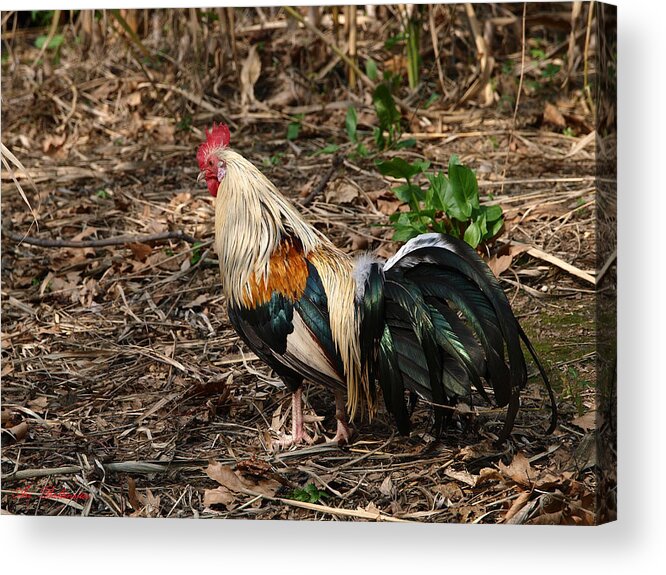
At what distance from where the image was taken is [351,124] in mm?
4383

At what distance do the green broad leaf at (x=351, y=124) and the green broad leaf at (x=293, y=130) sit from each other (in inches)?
9.5

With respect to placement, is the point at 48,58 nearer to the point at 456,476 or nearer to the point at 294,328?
the point at 294,328

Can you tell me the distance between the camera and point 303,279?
11.2 feet

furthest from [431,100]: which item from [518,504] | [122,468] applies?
[122,468]

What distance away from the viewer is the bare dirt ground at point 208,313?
3512mm

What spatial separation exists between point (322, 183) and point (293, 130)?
378mm

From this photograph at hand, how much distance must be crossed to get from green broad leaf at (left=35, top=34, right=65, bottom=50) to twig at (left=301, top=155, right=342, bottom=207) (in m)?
1.42

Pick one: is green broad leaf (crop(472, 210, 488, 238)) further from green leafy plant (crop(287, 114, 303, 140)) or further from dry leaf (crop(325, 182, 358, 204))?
green leafy plant (crop(287, 114, 303, 140))

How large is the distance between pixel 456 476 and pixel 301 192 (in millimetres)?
1382

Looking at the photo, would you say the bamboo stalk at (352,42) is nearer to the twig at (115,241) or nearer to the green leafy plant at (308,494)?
the twig at (115,241)

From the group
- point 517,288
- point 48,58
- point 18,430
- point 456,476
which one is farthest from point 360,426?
point 48,58

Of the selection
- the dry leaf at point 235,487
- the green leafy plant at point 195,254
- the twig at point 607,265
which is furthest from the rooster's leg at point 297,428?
the twig at point 607,265

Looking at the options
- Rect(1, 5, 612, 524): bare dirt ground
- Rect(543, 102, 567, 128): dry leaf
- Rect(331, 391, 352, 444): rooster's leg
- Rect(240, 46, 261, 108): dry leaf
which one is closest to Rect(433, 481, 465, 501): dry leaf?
Rect(1, 5, 612, 524): bare dirt ground

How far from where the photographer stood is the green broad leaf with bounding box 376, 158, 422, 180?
12.5 ft
